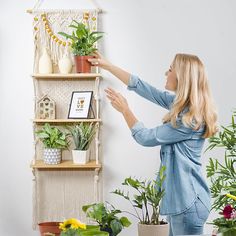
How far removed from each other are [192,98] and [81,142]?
1.46 m

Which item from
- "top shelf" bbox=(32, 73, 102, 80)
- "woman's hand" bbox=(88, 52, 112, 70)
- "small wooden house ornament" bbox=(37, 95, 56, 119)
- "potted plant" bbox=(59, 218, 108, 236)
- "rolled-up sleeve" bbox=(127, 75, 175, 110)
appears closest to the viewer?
"potted plant" bbox=(59, 218, 108, 236)

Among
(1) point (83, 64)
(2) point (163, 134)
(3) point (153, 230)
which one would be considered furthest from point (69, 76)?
(3) point (153, 230)

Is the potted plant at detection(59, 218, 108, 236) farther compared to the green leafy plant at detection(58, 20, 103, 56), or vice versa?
the green leafy plant at detection(58, 20, 103, 56)

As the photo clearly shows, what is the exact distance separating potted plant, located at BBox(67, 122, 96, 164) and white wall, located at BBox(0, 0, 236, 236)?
191 millimetres

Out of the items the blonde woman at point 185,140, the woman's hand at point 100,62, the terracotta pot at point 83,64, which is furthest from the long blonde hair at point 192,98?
the terracotta pot at point 83,64

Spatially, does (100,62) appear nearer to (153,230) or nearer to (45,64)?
(45,64)

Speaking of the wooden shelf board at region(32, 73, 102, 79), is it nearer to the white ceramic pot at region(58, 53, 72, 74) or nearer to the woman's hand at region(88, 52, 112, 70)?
the white ceramic pot at region(58, 53, 72, 74)

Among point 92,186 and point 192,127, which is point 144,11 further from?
point 192,127

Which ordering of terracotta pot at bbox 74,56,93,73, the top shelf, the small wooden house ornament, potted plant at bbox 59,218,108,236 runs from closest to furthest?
potted plant at bbox 59,218,108,236
terracotta pot at bbox 74,56,93,73
the top shelf
the small wooden house ornament

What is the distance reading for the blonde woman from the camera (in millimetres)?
2758

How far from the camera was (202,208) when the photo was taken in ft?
9.17

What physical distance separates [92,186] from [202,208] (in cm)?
157

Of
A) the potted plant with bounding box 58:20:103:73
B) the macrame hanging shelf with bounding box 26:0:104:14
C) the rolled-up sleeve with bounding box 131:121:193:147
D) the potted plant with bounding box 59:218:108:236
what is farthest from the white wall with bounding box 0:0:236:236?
the potted plant with bounding box 59:218:108:236

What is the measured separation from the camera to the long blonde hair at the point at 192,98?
8.96 feet
